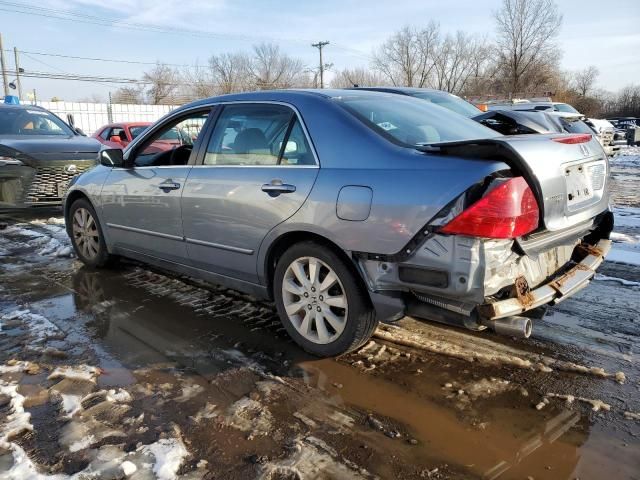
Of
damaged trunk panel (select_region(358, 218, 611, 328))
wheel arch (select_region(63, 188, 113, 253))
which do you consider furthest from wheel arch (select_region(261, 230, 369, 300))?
wheel arch (select_region(63, 188, 113, 253))

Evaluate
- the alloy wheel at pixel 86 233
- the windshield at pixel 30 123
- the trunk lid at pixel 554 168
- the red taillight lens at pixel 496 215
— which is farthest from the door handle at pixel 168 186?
the windshield at pixel 30 123

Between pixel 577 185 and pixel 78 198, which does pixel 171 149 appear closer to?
pixel 78 198

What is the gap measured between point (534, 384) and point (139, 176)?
11.3 feet

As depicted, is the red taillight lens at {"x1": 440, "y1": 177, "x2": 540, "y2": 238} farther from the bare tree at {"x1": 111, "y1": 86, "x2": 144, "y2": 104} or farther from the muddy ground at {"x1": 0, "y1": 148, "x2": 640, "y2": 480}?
the bare tree at {"x1": 111, "y1": 86, "x2": 144, "y2": 104}

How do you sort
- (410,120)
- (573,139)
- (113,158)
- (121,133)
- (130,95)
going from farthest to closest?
(130,95), (121,133), (113,158), (410,120), (573,139)

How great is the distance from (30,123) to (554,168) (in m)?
8.85

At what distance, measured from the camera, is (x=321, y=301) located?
3.27m

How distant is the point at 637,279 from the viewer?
15.3ft

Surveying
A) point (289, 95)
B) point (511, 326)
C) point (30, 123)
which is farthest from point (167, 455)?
point (30, 123)

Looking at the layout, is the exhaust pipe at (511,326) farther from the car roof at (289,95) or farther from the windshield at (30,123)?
the windshield at (30,123)

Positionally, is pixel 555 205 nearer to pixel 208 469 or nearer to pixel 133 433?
pixel 208 469

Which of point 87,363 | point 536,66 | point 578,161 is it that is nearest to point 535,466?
point 578,161

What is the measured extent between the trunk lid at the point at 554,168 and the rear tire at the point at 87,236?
12.1 feet

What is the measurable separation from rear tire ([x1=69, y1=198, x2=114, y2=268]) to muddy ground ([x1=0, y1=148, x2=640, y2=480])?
0.98 meters
